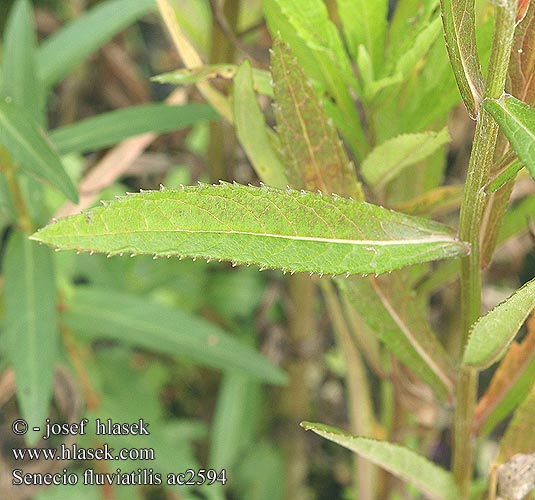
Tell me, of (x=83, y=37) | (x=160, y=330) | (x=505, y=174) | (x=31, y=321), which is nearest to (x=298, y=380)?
(x=160, y=330)

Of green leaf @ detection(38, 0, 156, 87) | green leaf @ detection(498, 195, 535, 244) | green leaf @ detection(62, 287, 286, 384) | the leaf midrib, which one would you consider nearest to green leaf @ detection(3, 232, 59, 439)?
green leaf @ detection(62, 287, 286, 384)

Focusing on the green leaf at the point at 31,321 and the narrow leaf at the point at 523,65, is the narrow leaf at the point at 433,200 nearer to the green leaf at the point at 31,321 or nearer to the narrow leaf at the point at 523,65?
the narrow leaf at the point at 523,65

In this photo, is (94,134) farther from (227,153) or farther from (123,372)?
(123,372)

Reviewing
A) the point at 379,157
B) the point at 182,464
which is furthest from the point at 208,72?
the point at 182,464

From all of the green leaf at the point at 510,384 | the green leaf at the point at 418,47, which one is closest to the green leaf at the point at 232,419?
the green leaf at the point at 510,384

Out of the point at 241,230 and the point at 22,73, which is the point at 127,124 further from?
the point at 241,230
